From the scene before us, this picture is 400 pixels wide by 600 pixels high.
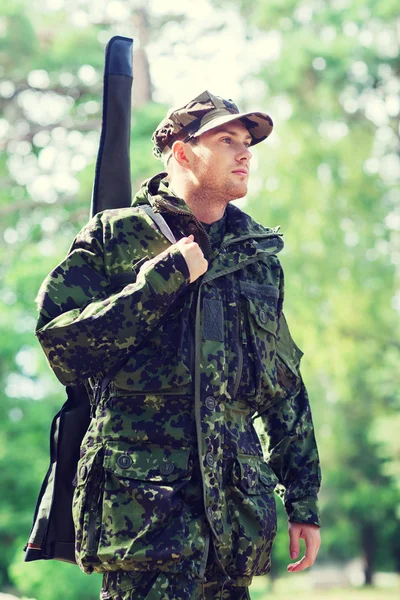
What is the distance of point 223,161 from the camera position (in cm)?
341

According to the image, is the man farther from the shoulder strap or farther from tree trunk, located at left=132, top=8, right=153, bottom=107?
tree trunk, located at left=132, top=8, right=153, bottom=107

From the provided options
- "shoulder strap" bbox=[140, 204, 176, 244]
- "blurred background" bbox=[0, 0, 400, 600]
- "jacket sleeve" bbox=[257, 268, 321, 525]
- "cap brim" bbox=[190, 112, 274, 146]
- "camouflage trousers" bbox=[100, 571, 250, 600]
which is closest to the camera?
"camouflage trousers" bbox=[100, 571, 250, 600]

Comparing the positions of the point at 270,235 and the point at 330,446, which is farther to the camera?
the point at 330,446

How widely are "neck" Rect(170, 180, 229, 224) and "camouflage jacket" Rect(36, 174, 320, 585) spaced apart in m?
0.08

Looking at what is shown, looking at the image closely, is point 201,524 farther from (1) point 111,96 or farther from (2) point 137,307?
(1) point 111,96

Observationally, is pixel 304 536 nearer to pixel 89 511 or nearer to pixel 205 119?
pixel 89 511

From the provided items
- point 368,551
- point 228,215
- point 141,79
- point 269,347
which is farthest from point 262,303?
point 368,551

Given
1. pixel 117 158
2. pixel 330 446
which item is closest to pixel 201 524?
pixel 117 158

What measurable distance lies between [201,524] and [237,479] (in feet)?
0.66

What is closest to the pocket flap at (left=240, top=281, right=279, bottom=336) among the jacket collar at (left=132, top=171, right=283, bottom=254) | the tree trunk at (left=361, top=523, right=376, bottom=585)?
the jacket collar at (left=132, top=171, right=283, bottom=254)

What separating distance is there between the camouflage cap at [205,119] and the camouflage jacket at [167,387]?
0.23 meters

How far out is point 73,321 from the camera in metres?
3.03

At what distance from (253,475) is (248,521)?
15 cm

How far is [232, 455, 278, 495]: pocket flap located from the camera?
3156 millimetres
